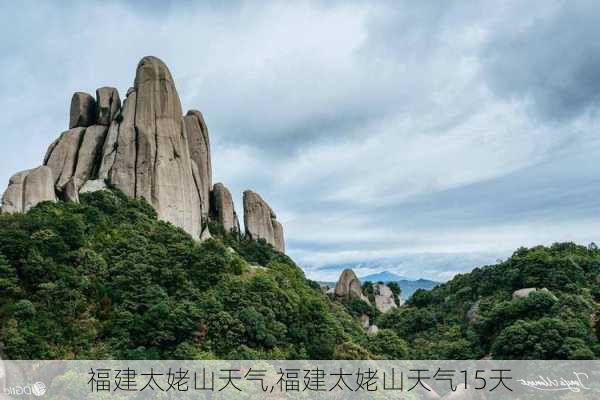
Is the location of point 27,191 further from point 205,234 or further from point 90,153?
point 205,234

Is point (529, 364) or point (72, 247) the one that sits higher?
point (72, 247)

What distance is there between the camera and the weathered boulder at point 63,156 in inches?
1415

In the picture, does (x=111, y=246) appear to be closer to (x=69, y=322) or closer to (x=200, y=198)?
(x=69, y=322)

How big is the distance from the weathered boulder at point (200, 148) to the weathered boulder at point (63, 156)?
896 centimetres

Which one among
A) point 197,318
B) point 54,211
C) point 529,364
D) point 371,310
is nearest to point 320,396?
point 197,318

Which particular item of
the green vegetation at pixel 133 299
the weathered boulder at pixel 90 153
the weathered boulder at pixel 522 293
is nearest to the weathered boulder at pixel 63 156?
Answer: the weathered boulder at pixel 90 153

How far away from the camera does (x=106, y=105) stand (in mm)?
39500

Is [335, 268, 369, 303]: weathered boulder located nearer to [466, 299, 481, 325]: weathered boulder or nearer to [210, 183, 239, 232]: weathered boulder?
[210, 183, 239, 232]: weathered boulder

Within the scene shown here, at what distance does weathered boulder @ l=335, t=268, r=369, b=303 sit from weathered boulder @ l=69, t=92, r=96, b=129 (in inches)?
1199

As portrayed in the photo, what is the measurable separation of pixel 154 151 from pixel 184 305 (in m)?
16.5

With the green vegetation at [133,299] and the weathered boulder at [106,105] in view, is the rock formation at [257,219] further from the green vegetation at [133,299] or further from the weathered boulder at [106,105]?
the green vegetation at [133,299]

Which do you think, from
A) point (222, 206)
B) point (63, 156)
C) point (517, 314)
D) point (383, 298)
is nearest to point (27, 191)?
point (63, 156)

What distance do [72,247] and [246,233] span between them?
79.5 ft

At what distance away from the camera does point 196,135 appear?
1713 inches
